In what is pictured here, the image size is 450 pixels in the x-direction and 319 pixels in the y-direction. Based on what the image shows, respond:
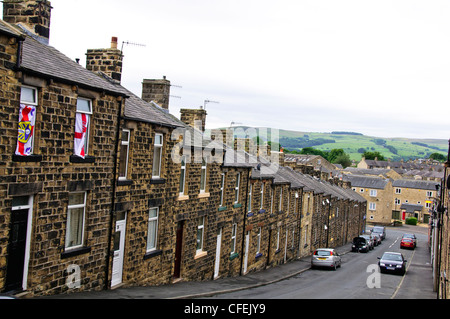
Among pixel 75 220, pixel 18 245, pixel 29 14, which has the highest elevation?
pixel 29 14

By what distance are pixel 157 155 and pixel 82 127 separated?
457 centimetres

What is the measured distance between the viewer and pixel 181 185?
19391 millimetres

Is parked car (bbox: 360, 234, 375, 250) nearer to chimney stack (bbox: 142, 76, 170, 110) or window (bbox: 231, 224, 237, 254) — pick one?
window (bbox: 231, 224, 237, 254)

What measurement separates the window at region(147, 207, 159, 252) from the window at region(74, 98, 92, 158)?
4596mm

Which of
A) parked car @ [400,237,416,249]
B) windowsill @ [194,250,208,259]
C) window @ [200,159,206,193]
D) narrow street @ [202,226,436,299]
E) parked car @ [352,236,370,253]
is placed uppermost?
window @ [200,159,206,193]

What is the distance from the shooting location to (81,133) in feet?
42.8

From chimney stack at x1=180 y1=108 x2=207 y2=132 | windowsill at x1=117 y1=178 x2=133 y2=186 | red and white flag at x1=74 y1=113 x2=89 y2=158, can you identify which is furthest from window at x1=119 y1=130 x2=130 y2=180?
chimney stack at x1=180 y1=108 x2=207 y2=132

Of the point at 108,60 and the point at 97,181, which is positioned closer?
the point at 97,181

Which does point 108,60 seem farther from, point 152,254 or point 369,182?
point 369,182

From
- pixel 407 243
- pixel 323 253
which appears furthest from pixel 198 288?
pixel 407 243

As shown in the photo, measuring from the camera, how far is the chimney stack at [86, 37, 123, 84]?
1753 cm

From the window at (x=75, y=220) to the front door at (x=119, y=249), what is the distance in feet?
5.72

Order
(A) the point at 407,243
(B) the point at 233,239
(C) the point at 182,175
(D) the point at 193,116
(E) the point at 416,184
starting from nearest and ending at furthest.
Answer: (C) the point at 182,175, (D) the point at 193,116, (B) the point at 233,239, (A) the point at 407,243, (E) the point at 416,184

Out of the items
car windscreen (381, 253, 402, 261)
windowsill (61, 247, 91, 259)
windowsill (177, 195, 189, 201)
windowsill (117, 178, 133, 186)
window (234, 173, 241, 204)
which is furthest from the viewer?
car windscreen (381, 253, 402, 261)
